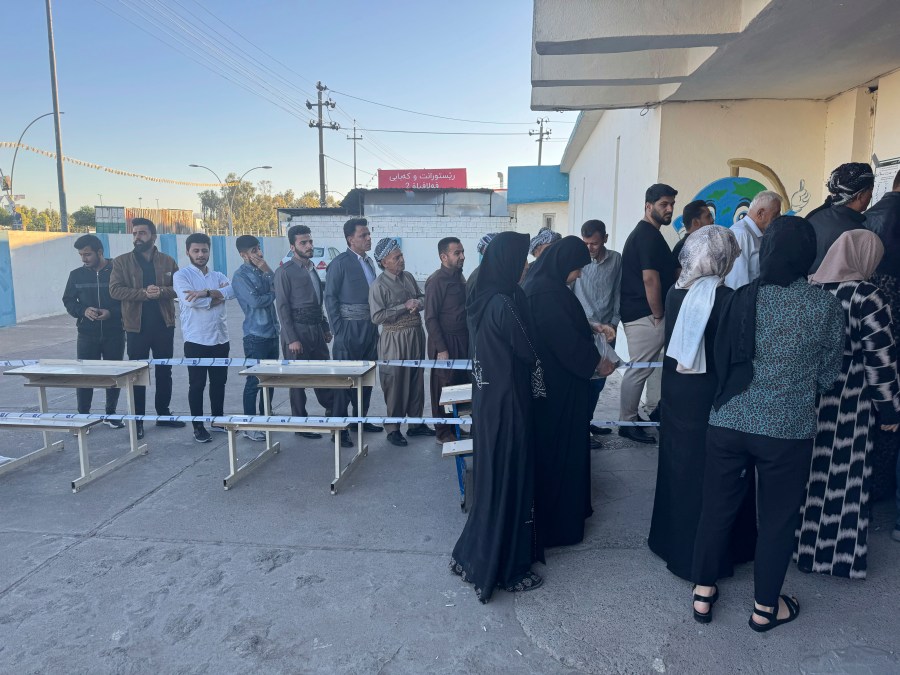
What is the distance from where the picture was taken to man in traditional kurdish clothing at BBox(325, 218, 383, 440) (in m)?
5.47

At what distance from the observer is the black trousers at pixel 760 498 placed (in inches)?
101

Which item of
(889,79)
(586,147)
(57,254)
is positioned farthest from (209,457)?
(57,254)

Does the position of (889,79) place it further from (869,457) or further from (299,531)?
(299,531)

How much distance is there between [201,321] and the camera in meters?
5.52

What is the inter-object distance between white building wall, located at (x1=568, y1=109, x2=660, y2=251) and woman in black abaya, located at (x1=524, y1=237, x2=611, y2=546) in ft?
11.0

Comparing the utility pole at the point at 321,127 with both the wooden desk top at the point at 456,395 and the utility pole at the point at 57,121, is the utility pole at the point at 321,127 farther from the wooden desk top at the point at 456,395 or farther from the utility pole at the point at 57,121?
the wooden desk top at the point at 456,395

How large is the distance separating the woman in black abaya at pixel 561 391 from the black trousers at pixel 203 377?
3.39 meters

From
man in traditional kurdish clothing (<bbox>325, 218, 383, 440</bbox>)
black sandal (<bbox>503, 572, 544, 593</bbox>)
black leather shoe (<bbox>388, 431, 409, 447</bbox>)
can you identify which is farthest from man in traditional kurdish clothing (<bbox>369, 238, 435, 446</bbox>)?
black sandal (<bbox>503, 572, 544, 593</bbox>)

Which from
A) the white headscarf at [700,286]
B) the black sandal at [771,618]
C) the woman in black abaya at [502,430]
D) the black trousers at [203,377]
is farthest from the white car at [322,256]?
the black sandal at [771,618]

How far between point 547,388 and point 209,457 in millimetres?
3191

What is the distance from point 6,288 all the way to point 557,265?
1448 centimetres

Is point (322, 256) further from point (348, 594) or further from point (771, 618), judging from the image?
point (771, 618)

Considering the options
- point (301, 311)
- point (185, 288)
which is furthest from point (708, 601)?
point (185, 288)

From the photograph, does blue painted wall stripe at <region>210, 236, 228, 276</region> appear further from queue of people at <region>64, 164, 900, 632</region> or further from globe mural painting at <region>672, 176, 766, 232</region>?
queue of people at <region>64, 164, 900, 632</region>
